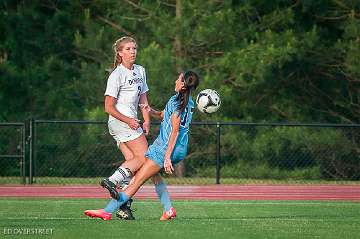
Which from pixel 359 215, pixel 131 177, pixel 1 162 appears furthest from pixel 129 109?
pixel 1 162

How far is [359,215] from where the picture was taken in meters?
15.1

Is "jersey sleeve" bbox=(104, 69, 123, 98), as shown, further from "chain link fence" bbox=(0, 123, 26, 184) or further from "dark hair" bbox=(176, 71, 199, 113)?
"chain link fence" bbox=(0, 123, 26, 184)

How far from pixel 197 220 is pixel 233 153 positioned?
15.0 metres

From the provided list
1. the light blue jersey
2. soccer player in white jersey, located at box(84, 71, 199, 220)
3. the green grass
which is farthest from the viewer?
the green grass

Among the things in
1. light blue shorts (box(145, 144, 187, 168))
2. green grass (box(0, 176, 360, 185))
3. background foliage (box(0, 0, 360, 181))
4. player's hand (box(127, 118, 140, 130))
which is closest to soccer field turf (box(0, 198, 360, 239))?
light blue shorts (box(145, 144, 187, 168))

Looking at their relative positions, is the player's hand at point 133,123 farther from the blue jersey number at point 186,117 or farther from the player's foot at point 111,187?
the player's foot at point 111,187

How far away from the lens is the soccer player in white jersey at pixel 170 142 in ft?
41.9

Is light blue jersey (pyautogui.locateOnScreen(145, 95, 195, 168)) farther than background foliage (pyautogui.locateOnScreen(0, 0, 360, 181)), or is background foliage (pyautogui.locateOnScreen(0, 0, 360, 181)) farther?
background foliage (pyautogui.locateOnScreen(0, 0, 360, 181))

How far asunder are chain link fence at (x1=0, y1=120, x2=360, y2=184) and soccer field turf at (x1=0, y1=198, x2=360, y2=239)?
954 cm

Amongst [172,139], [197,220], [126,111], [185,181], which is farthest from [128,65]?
[185,181]

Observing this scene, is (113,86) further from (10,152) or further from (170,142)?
(10,152)

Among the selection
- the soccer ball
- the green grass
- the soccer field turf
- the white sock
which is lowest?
the green grass

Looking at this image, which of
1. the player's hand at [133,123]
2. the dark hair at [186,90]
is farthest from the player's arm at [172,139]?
the player's hand at [133,123]

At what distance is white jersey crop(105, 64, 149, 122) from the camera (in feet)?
43.3
